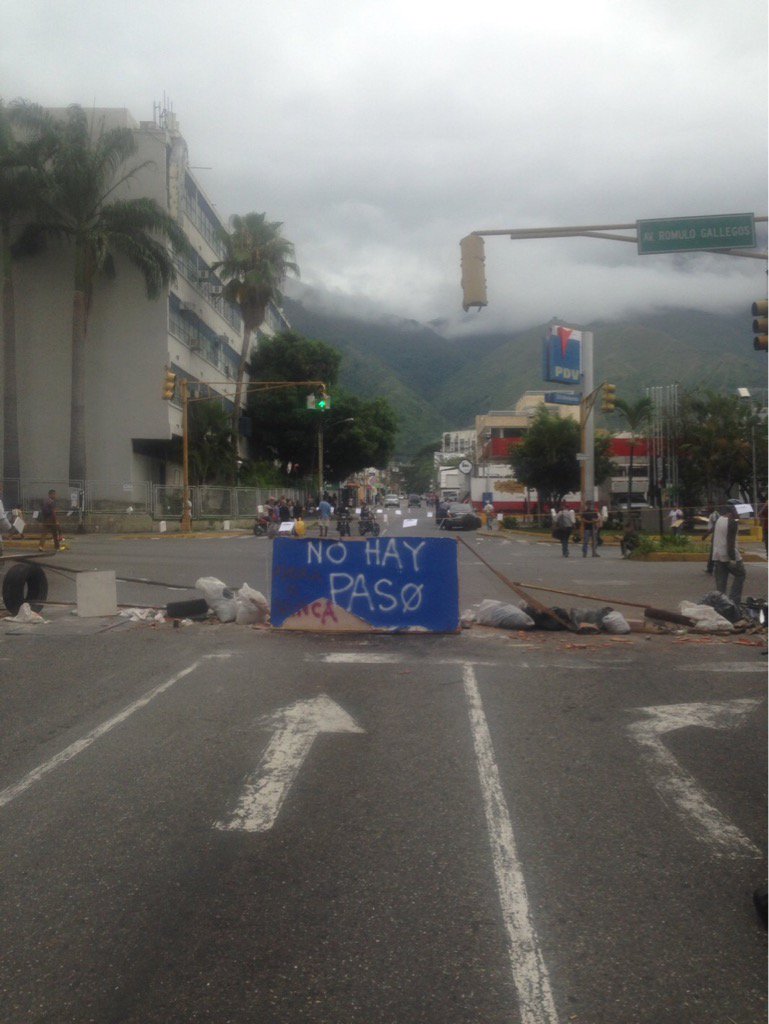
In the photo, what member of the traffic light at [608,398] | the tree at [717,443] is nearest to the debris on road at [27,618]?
the traffic light at [608,398]

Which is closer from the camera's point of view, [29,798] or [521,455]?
[29,798]

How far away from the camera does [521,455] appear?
5878 centimetres

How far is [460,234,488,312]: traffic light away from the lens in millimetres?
13672

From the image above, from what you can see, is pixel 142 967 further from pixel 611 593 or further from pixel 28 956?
A: pixel 611 593

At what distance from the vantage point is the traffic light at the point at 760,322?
1155 centimetres

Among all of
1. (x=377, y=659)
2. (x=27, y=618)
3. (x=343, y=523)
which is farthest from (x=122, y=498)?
(x=377, y=659)

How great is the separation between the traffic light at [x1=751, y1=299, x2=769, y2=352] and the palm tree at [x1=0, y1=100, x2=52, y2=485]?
→ 36.7 m

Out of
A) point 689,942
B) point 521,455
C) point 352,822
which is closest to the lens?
point 689,942

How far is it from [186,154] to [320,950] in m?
51.5

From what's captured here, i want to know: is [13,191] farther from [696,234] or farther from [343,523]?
[696,234]

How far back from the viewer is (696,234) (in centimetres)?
1374

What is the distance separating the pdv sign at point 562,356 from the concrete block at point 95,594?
44.8 meters

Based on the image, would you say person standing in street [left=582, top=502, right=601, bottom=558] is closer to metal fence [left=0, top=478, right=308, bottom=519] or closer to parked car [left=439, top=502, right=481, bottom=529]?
metal fence [left=0, top=478, right=308, bottom=519]

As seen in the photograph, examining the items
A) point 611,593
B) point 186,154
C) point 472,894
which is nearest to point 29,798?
point 472,894
